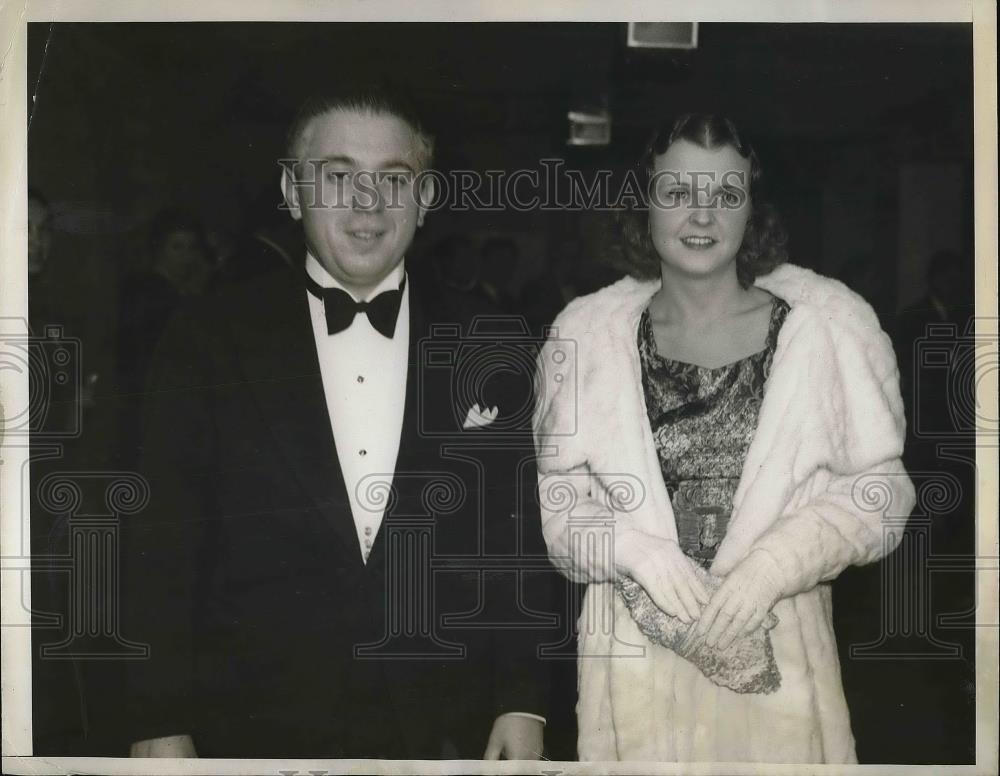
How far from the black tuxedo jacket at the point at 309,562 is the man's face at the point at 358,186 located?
5.5 inches

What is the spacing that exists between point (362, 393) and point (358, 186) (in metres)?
0.45

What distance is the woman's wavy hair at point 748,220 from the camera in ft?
7.12

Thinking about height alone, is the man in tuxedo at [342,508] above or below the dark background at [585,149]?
below

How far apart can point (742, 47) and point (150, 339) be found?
56.7 inches

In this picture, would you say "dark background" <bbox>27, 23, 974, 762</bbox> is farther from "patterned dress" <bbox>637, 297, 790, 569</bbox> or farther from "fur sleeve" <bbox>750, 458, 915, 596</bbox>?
"patterned dress" <bbox>637, 297, 790, 569</bbox>

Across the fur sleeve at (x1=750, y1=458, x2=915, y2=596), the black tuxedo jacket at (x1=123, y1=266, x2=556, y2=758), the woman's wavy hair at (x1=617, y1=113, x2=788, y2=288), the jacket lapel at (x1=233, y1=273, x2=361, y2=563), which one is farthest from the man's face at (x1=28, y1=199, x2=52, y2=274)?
the fur sleeve at (x1=750, y1=458, x2=915, y2=596)

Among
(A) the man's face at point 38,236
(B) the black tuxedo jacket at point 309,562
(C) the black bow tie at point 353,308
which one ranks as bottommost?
(B) the black tuxedo jacket at point 309,562

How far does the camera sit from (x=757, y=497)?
7.08ft

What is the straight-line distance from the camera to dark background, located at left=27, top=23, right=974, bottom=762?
2.18 m

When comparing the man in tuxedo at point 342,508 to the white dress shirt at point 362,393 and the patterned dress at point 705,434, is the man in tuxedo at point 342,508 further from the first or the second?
the patterned dress at point 705,434

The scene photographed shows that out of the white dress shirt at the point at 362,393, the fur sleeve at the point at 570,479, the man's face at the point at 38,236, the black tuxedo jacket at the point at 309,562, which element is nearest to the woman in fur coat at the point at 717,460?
the fur sleeve at the point at 570,479

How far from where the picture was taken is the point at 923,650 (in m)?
2.22

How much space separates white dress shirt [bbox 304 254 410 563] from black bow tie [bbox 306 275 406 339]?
1 centimetres

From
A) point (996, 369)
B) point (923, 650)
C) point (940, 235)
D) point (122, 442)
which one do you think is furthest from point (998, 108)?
point (122, 442)
